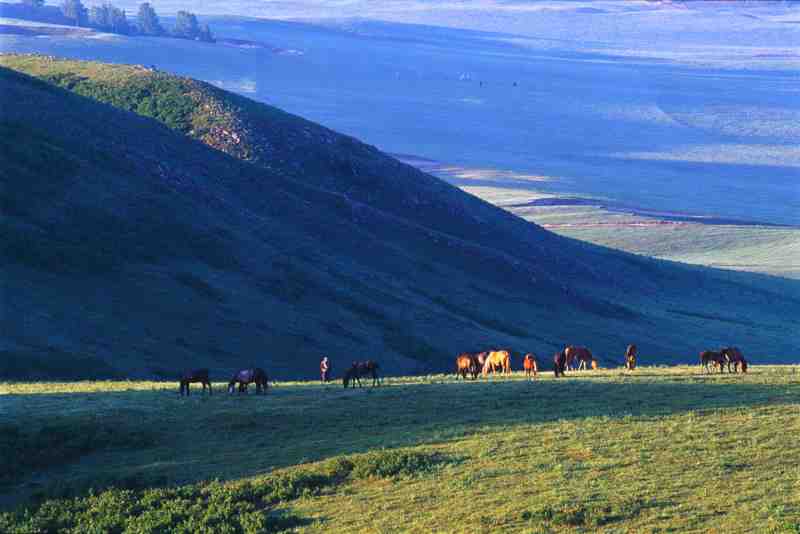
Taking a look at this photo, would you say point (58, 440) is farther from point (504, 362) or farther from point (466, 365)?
point (504, 362)

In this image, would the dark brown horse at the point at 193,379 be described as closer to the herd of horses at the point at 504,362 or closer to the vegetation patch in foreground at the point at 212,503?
the herd of horses at the point at 504,362

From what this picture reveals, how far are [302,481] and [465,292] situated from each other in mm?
51923

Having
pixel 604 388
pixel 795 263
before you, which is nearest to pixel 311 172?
pixel 795 263

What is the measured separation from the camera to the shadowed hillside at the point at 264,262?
172 feet

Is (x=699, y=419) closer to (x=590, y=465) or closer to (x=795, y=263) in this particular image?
(x=590, y=465)

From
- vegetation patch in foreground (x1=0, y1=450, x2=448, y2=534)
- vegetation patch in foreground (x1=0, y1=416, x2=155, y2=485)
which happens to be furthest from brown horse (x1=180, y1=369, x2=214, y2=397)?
vegetation patch in foreground (x1=0, y1=450, x2=448, y2=534)

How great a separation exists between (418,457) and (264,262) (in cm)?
4104

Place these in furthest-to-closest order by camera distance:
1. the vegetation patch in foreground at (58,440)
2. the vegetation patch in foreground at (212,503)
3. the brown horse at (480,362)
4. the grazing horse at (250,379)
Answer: the brown horse at (480,362)
the grazing horse at (250,379)
the vegetation patch in foreground at (58,440)
the vegetation patch in foreground at (212,503)

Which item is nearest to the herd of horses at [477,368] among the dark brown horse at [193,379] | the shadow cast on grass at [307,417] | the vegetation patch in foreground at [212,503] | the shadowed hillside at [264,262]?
the dark brown horse at [193,379]

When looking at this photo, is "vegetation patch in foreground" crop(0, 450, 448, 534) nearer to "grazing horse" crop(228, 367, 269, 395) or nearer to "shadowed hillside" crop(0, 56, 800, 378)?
→ "grazing horse" crop(228, 367, 269, 395)

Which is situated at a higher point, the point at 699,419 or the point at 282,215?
the point at 282,215

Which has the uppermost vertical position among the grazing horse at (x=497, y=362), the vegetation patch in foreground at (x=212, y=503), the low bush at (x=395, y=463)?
the grazing horse at (x=497, y=362)

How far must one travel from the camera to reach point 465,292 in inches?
2992

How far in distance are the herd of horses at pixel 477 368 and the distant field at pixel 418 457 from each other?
638 mm
